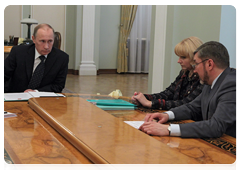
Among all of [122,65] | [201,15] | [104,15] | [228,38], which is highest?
[104,15]

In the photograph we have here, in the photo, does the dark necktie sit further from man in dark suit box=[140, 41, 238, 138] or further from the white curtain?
the white curtain

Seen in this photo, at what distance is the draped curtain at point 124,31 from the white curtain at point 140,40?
25 cm

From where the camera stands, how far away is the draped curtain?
10.6 meters

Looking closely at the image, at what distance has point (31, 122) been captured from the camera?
1673 mm

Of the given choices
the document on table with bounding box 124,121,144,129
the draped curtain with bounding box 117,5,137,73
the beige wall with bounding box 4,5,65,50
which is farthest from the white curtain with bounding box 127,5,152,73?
the document on table with bounding box 124,121,144,129

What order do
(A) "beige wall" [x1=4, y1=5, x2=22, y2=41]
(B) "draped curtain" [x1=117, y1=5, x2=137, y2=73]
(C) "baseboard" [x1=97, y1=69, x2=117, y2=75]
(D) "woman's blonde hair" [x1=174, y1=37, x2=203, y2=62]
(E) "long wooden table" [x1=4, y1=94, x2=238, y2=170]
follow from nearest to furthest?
(E) "long wooden table" [x1=4, y1=94, x2=238, y2=170], (D) "woman's blonde hair" [x1=174, y1=37, x2=203, y2=62], (A) "beige wall" [x1=4, y1=5, x2=22, y2=41], (B) "draped curtain" [x1=117, y1=5, x2=137, y2=73], (C) "baseboard" [x1=97, y1=69, x2=117, y2=75]

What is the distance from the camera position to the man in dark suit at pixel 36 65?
125 inches

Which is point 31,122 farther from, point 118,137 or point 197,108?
point 197,108

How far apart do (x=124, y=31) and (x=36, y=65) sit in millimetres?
7677

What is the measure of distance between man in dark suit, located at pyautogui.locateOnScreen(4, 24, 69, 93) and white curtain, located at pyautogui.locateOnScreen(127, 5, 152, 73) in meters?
7.78

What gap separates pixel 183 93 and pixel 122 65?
8.29m

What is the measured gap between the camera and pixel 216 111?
5.48 ft

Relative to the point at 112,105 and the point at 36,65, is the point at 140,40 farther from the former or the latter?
the point at 112,105
